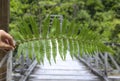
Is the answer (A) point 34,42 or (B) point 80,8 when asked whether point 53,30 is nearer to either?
(A) point 34,42

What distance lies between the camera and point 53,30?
897 millimetres

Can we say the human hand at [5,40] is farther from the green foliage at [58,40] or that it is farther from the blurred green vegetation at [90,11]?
the blurred green vegetation at [90,11]

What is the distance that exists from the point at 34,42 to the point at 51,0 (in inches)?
421

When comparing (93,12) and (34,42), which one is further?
(93,12)

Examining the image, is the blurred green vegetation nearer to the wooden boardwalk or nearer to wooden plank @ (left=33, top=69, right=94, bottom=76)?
the wooden boardwalk

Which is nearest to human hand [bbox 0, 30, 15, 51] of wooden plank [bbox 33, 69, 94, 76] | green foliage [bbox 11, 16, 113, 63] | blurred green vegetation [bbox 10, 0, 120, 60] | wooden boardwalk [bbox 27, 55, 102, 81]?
green foliage [bbox 11, 16, 113, 63]

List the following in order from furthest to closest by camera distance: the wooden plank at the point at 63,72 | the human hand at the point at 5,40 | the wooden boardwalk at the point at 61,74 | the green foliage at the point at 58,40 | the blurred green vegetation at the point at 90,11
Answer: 1. the blurred green vegetation at the point at 90,11
2. the wooden plank at the point at 63,72
3. the wooden boardwalk at the point at 61,74
4. the green foliage at the point at 58,40
5. the human hand at the point at 5,40

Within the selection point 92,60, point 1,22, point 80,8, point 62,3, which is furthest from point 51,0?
point 1,22

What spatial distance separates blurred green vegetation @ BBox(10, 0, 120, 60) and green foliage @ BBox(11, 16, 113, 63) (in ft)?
28.2

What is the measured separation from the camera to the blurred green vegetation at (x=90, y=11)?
10.4 m

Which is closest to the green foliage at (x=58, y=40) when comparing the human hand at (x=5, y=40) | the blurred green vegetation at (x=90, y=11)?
the human hand at (x=5, y=40)

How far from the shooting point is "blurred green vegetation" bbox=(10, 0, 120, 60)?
10.4 meters

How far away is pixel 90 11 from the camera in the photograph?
12.5 metres

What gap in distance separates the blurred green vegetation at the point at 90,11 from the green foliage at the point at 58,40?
8597mm
